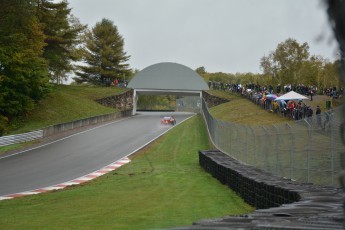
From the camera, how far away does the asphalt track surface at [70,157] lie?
2263cm

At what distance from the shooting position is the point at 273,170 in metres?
15.2

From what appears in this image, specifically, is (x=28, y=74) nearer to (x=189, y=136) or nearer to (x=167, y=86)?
(x=189, y=136)

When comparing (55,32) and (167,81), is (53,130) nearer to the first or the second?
(55,32)

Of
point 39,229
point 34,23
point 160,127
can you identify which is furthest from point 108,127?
point 39,229

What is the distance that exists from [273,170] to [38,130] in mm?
28919

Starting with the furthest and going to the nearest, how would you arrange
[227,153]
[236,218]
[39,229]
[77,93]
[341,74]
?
[77,93], [227,153], [39,229], [236,218], [341,74]

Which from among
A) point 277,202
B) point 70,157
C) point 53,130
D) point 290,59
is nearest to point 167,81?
point 290,59

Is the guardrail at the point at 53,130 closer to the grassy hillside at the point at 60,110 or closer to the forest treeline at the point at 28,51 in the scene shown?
the grassy hillside at the point at 60,110

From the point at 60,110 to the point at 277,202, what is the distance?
4406cm

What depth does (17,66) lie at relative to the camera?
46062 mm

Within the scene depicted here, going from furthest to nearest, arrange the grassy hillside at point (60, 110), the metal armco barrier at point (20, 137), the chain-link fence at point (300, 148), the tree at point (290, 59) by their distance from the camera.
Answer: the tree at point (290, 59) → the grassy hillside at point (60, 110) → the metal armco barrier at point (20, 137) → the chain-link fence at point (300, 148)

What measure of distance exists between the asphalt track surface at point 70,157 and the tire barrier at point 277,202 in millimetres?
7512

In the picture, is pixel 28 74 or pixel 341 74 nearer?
pixel 341 74

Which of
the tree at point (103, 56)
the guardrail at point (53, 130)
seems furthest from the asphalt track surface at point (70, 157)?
the tree at point (103, 56)
